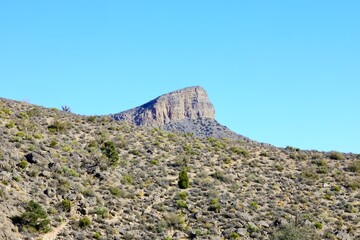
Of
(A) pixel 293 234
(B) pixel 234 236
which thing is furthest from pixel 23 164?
(A) pixel 293 234

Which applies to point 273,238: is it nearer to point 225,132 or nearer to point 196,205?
point 196,205

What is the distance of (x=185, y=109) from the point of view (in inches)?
7219

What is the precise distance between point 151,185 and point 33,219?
16371mm

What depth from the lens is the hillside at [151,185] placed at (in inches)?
1581

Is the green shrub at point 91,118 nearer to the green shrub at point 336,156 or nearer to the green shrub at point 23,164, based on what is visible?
the green shrub at point 23,164

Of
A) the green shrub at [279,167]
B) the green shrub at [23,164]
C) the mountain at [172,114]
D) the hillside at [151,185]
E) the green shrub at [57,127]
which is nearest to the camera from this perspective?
the hillside at [151,185]

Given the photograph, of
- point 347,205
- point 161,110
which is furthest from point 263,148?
point 161,110

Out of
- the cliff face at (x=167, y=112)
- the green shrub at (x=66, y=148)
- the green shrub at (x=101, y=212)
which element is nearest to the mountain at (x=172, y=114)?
the cliff face at (x=167, y=112)

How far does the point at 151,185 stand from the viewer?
5078cm

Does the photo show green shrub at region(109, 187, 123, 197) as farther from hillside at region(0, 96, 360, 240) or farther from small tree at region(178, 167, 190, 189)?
small tree at region(178, 167, 190, 189)

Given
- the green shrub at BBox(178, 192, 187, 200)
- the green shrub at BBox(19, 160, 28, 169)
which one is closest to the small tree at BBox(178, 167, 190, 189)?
the green shrub at BBox(178, 192, 187, 200)

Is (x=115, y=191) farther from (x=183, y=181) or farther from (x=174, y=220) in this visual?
(x=183, y=181)

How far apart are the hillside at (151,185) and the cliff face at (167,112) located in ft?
351

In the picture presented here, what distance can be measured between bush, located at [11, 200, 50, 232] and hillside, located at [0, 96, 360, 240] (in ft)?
0.27
